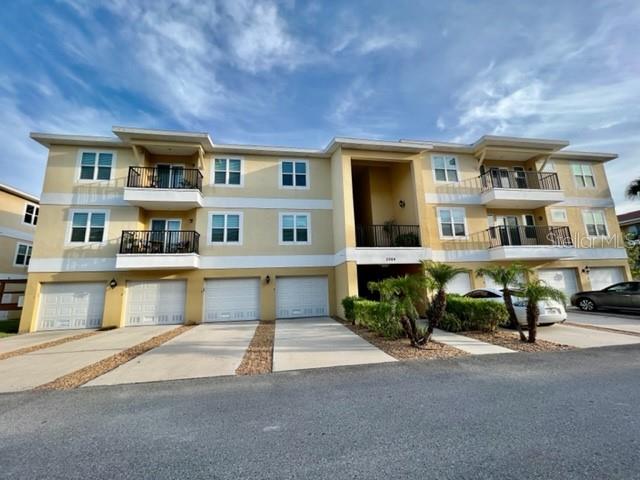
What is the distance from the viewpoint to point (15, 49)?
8.38 metres

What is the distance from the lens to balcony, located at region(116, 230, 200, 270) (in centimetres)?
1182

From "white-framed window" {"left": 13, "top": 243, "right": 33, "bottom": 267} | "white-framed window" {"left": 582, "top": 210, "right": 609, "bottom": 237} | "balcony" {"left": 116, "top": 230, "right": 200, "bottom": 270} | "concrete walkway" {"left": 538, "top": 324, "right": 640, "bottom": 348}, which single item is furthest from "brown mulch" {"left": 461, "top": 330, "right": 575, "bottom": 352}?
"white-framed window" {"left": 13, "top": 243, "right": 33, "bottom": 267}

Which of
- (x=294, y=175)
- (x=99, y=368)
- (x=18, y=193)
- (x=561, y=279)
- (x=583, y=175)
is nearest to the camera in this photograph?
(x=99, y=368)

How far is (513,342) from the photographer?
7500 mm

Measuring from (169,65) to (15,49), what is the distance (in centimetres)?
430

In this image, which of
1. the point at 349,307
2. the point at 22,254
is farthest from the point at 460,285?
the point at 22,254

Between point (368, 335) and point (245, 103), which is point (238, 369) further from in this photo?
point (245, 103)

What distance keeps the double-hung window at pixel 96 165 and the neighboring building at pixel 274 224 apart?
0.29 feet

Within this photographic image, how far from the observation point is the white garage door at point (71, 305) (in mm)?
11906

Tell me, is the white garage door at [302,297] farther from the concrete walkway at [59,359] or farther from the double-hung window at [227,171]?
the double-hung window at [227,171]

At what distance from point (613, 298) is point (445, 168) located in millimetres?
9397

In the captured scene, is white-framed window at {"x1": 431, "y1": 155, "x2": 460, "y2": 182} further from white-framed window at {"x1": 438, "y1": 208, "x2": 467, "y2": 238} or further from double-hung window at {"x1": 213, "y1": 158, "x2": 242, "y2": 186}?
double-hung window at {"x1": 213, "y1": 158, "x2": 242, "y2": 186}

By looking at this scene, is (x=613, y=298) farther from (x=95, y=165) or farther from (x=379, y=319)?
(x=95, y=165)

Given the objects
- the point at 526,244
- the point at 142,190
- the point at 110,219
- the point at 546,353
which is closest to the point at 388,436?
the point at 546,353
